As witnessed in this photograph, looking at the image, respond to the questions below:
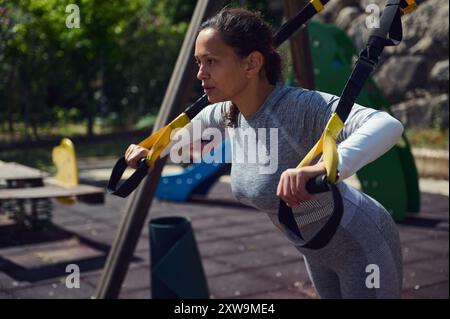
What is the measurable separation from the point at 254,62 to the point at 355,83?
1.19 ft

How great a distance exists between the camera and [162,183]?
302 inches

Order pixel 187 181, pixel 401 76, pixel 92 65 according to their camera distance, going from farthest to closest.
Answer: pixel 92 65, pixel 401 76, pixel 187 181

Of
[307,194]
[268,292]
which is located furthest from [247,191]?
[268,292]

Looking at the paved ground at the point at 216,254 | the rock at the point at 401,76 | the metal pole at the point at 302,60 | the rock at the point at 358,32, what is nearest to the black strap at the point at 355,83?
the metal pole at the point at 302,60

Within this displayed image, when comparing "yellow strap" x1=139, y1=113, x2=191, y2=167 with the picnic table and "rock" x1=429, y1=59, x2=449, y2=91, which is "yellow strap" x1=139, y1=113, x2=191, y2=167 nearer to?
the picnic table

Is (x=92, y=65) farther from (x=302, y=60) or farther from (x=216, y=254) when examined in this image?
(x=302, y=60)

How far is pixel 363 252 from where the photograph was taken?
1840 millimetres

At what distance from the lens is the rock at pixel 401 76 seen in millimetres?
11492

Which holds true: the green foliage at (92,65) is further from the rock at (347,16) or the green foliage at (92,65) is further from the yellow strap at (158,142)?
the yellow strap at (158,142)

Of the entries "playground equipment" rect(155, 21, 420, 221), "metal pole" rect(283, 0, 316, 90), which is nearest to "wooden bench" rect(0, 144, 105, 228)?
"playground equipment" rect(155, 21, 420, 221)

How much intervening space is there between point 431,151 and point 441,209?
7.54 ft

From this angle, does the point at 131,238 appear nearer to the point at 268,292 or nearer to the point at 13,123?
the point at 268,292

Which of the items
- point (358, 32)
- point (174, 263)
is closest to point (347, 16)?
point (358, 32)

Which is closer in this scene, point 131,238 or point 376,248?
point 376,248
